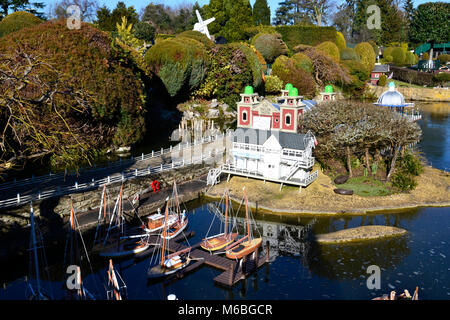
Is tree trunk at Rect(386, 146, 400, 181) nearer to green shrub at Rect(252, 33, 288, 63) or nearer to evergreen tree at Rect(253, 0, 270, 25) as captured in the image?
green shrub at Rect(252, 33, 288, 63)

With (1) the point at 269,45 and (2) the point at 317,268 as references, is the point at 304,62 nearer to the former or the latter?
(1) the point at 269,45

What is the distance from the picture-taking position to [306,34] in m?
116

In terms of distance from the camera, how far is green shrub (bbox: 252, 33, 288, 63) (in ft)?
317

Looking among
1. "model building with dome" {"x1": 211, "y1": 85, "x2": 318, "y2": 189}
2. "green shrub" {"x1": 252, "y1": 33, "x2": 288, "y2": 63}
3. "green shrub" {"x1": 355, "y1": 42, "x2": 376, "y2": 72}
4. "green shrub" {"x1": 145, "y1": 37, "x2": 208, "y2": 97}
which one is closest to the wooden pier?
"model building with dome" {"x1": 211, "y1": 85, "x2": 318, "y2": 189}

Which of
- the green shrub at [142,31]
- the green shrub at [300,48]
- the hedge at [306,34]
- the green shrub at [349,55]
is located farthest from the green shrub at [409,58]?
the green shrub at [142,31]

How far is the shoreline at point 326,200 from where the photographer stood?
36969mm

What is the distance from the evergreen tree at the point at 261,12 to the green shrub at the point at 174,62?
6576cm

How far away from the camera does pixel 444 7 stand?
126m

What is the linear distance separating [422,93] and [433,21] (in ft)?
111

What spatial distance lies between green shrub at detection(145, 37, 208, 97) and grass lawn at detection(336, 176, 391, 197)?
37.9 m

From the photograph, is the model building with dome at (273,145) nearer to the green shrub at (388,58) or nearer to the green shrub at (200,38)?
the green shrub at (200,38)

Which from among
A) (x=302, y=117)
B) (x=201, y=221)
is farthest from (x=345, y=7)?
(x=201, y=221)

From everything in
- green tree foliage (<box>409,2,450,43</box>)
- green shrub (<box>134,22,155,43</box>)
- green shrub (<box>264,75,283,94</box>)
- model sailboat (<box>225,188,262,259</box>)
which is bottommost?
model sailboat (<box>225,188,262,259</box>)
